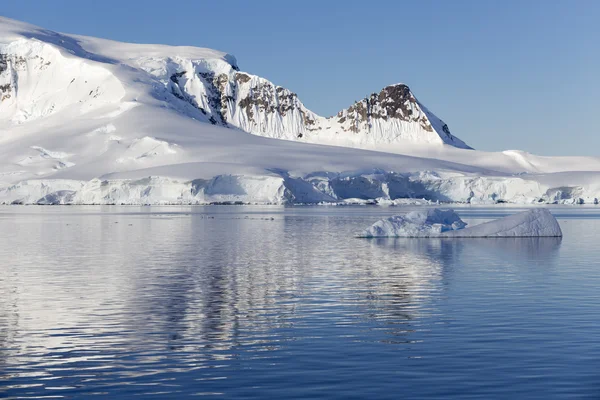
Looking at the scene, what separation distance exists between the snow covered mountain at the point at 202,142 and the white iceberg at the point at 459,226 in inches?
2360

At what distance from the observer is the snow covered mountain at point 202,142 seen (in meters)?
102

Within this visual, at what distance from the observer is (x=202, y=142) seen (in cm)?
12281

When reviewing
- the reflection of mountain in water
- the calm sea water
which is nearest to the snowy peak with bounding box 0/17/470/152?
the reflection of mountain in water

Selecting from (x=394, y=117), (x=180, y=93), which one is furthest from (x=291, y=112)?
(x=180, y=93)

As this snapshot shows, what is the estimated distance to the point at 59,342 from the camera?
1267 cm

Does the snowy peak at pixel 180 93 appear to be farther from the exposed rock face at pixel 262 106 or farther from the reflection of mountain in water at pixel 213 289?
the reflection of mountain in water at pixel 213 289

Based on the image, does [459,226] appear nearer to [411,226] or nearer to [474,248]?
[411,226]

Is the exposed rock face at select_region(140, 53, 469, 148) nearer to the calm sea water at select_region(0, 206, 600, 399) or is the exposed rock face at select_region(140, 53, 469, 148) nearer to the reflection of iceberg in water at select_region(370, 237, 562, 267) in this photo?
the reflection of iceberg in water at select_region(370, 237, 562, 267)

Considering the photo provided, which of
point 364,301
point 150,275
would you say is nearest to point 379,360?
point 364,301

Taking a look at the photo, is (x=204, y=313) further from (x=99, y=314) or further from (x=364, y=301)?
(x=364, y=301)

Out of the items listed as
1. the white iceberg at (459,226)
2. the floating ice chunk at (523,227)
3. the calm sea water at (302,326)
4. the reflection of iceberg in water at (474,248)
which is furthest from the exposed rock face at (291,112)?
the calm sea water at (302,326)

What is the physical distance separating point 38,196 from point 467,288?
9488 cm

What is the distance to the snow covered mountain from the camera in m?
102

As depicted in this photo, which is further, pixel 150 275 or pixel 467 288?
pixel 150 275
